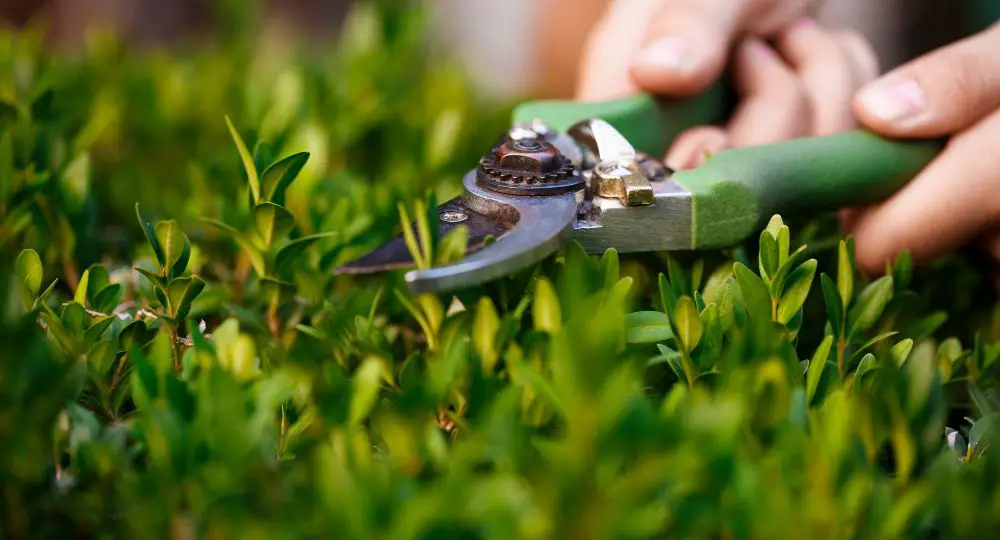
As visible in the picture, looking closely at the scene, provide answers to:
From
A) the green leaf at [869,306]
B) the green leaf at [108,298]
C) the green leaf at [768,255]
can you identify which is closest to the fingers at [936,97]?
the green leaf at [869,306]

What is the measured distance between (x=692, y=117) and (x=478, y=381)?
1.07 meters

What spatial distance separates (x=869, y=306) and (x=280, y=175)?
80cm

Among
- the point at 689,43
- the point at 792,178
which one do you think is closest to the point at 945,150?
the point at 792,178

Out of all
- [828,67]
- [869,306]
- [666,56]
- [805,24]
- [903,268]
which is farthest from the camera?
[805,24]

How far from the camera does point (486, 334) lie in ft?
3.53

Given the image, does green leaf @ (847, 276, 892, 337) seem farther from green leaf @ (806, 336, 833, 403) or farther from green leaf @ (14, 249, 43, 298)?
green leaf @ (14, 249, 43, 298)

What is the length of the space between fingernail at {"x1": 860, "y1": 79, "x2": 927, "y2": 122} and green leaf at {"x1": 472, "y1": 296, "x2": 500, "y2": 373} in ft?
2.97

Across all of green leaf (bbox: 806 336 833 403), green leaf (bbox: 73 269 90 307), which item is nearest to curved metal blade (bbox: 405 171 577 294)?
green leaf (bbox: 806 336 833 403)

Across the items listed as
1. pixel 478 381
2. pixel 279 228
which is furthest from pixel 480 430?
pixel 279 228

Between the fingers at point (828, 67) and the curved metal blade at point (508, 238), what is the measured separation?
97cm

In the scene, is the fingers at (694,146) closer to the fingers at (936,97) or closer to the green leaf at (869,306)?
the fingers at (936,97)

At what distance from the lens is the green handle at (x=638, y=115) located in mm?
1657

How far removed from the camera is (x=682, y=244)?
1.36 meters

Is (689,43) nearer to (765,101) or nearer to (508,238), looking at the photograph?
(765,101)
